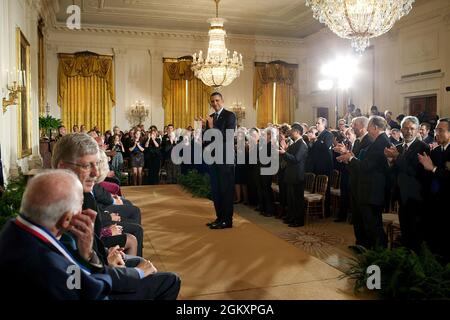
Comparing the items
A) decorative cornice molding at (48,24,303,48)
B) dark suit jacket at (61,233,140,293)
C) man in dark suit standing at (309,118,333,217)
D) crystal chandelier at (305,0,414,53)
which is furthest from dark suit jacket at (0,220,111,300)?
decorative cornice molding at (48,24,303,48)

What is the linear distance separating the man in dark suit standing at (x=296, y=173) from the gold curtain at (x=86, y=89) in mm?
10234

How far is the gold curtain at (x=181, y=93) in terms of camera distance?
16125mm

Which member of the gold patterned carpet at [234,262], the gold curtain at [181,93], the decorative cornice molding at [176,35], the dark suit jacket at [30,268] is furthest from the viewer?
the gold curtain at [181,93]

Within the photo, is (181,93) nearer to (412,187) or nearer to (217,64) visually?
(217,64)

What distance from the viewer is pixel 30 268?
167 cm

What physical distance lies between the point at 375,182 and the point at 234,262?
74.7 inches

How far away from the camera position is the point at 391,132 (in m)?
7.61

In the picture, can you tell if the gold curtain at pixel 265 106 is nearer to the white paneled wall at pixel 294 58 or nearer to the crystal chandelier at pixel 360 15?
the white paneled wall at pixel 294 58

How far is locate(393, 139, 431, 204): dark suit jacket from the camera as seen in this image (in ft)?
15.6

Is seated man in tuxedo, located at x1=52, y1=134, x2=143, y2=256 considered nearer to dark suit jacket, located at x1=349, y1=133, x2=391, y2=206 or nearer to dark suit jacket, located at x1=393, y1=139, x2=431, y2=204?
dark suit jacket, located at x1=349, y1=133, x2=391, y2=206

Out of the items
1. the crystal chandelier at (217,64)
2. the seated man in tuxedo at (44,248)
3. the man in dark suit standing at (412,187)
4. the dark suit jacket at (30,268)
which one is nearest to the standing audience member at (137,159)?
the crystal chandelier at (217,64)

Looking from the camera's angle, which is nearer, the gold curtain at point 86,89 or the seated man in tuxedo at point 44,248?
the seated man in tuxedo at point 44,248

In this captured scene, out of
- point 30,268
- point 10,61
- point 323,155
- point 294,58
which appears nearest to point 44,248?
point 30,268
